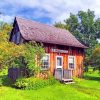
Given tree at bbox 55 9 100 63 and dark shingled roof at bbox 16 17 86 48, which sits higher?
tree at bbox 55 9 100 63

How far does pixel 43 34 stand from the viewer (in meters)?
32.0

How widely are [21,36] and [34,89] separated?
747 centimetres

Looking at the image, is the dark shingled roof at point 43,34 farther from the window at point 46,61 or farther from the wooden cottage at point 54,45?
the window at point 46,61

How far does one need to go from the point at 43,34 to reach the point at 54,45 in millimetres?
1958

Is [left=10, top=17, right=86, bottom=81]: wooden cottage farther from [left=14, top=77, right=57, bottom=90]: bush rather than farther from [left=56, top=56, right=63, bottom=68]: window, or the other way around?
[left=14, top=77, right=57, bottom=90]: bush

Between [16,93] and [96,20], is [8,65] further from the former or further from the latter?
[96,20]

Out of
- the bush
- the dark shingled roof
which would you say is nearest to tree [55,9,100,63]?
the dark shingled roof

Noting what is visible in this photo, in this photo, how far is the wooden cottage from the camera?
30.1 m

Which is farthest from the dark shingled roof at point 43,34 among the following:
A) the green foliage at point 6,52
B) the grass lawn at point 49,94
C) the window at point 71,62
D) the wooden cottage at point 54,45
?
the grass lawn at point 49,94

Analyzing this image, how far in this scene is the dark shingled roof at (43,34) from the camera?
1176 inches

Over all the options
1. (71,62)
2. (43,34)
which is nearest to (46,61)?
(43,34)

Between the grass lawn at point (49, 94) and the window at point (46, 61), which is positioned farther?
the window at point (46, 61)

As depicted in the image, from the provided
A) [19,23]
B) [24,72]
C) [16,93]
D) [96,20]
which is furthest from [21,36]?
[96,20]

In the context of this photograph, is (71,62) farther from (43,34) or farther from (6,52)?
(6,52)
